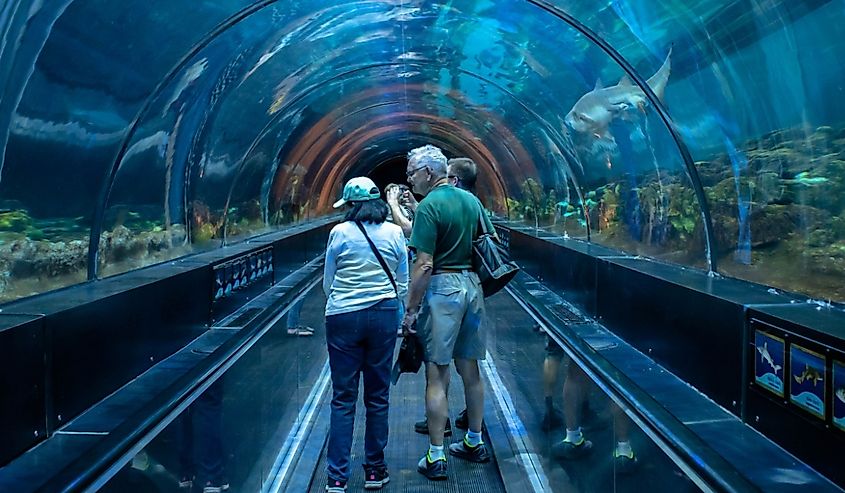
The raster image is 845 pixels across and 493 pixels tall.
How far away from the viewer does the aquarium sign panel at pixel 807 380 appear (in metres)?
2.50

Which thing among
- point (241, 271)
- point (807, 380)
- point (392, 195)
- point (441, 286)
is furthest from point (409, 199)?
point (807, 380)

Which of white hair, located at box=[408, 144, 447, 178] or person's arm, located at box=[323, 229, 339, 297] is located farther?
white hair, located at box=[408, 144, 447, 178]

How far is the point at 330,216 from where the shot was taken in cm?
1864

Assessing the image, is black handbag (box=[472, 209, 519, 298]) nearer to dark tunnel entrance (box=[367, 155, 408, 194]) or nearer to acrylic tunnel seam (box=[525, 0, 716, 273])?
acrylic tunnel seam (box=[525, 0, 716, 273])

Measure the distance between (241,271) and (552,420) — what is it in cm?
318

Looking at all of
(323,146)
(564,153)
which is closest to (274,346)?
(564,153)

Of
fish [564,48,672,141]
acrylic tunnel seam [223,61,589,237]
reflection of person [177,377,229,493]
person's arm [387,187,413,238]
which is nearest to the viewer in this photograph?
reflection of person [177,377,229,493]

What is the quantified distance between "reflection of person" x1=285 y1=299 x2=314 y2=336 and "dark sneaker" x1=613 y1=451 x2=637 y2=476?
10.4 ft

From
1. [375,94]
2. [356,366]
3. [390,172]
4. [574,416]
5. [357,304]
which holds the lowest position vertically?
[574,416]

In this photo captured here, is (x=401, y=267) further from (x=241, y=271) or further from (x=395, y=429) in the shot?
(x=241, y=271)

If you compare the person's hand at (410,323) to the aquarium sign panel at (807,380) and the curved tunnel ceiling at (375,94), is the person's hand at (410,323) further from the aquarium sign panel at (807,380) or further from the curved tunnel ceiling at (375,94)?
the aquarium sign panel at (807,380)

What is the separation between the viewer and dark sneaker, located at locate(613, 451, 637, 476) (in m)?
3.05

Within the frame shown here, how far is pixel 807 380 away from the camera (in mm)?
2576

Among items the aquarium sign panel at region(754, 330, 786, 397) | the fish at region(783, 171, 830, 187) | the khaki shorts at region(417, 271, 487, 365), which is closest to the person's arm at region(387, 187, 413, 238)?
the khaki shorts at region(417, 271, 487, 365)
